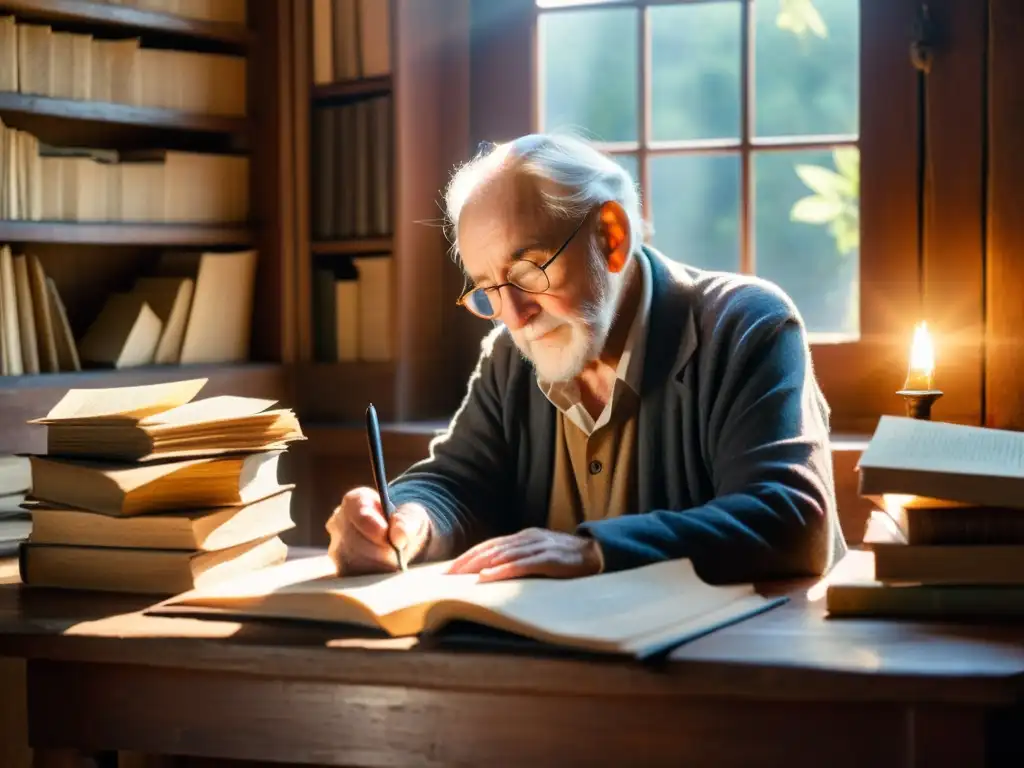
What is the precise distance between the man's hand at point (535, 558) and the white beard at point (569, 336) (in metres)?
0.44

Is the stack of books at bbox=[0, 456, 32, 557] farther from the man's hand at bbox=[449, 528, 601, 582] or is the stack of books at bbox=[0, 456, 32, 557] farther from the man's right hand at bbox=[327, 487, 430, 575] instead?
the man's hand at bbox=[449, 528, 601, 582]

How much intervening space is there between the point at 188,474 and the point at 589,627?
0.64 m

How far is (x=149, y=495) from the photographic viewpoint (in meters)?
1.65

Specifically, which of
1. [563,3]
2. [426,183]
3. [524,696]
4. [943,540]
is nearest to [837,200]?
[563,3]

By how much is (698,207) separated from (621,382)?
3.49 ft

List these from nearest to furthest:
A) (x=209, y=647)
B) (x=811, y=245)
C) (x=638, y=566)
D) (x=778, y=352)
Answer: (x=209, y=647)
(x=638, y=566)
(x=778, y=352)
(x=811, y=245)

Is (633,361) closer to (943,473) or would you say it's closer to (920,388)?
(920,388)

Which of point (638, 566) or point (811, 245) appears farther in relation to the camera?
point (811, 245)

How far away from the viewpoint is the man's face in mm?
1843

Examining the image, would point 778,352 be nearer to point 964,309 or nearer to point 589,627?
point 589,627

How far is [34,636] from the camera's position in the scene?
1410mm

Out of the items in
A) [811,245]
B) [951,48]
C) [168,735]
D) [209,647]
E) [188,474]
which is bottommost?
[168,735]

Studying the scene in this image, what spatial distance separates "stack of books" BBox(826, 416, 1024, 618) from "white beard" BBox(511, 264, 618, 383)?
0.59 meters

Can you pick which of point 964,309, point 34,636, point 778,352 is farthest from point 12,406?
point 964,309
